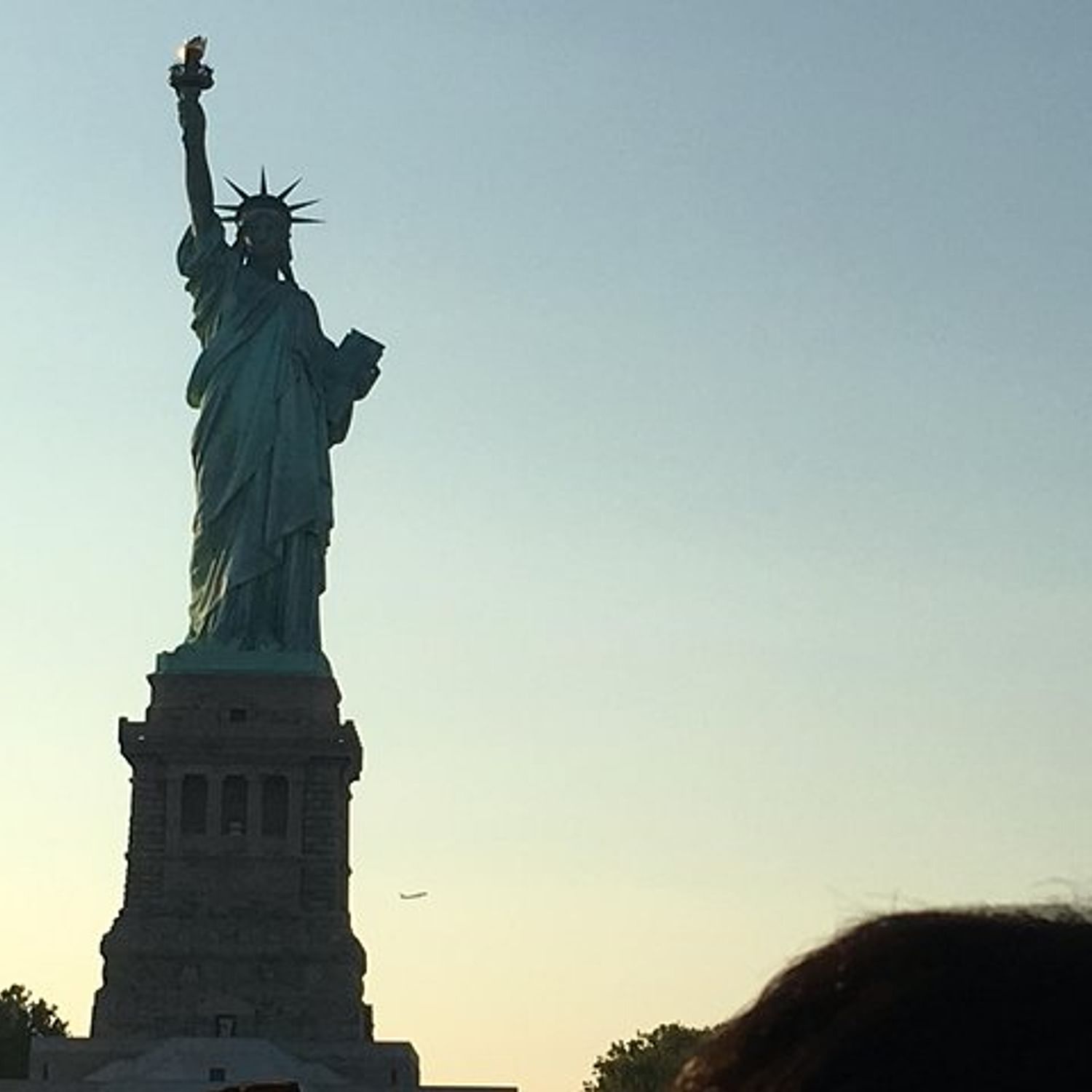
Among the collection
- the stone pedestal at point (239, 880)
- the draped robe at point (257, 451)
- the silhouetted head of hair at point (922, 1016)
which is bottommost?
the silhouetted head of hair at point (922, 1016)

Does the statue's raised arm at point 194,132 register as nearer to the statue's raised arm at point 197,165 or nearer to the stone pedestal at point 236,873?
the statue's raised arm at point 197,165

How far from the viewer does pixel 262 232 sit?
61.9 metres

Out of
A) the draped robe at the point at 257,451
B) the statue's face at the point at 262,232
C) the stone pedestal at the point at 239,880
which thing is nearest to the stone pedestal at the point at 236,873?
the stone pedestal at the point at 239,880

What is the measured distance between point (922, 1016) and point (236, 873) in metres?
56.4

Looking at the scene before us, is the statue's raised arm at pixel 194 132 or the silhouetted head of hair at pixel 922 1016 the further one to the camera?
the statue's raised arm at pixel 194 132

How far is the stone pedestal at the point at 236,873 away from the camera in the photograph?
57.0 meters

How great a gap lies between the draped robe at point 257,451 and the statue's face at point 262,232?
1.08 ft

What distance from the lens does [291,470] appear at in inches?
2397

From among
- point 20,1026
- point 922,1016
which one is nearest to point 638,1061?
point 20,1026

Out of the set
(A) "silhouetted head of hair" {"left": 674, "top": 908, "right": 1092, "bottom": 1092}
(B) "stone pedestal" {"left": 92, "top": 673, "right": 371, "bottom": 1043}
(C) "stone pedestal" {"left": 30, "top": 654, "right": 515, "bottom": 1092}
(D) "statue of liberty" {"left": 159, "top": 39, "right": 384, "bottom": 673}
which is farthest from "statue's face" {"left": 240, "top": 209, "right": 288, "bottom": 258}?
(A) "silhouetted head of hair" {"left": 674, "top": 908, "right": 1092, "bottom": 1092}

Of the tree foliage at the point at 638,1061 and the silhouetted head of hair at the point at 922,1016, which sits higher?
the tree foliage at the point at 638,1061

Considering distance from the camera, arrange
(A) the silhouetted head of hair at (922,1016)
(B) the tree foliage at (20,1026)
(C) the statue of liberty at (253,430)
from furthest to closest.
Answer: (B) the tree foliage at (20,1026) → (C) the statue of liberty at (253,430) → (A) the silhouetted head of hair at (922,1016)

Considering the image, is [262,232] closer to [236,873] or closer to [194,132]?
[194,132]

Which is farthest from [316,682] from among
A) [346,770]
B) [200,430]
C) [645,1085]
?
[645,1085]
